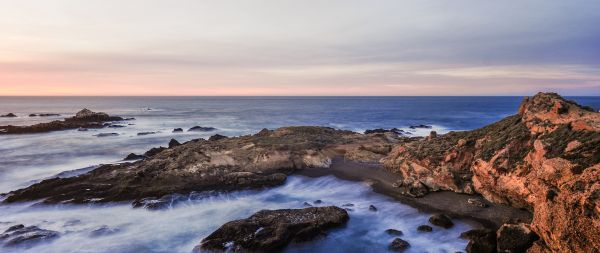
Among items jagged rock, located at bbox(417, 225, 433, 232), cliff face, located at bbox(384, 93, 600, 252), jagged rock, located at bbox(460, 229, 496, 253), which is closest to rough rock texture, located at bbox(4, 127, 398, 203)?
cliff face, located at bbox(384, 93, 600, 252)

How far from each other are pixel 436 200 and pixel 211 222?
8.22 meters

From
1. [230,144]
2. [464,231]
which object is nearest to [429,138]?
[464,231]

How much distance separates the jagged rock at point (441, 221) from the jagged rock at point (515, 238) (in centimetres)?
224

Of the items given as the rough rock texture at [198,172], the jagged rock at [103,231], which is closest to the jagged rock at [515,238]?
the rough rock texture at [198,172]

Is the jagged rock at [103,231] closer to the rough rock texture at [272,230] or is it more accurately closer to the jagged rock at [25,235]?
the jagged rock at [25,235]

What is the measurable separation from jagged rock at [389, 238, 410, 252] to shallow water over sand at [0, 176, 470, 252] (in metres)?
0.21

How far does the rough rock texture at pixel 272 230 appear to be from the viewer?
38.0 feet

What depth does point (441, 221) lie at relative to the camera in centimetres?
1279

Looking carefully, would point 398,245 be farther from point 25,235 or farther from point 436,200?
point 25,235

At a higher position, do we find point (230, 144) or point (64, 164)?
point (230, 144)

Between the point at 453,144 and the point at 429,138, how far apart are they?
9.66 feet

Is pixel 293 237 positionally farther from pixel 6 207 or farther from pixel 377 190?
pixel 6 207

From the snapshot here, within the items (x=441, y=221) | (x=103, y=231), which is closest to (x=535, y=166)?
(x=441, y=221)

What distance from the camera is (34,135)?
1710 inches
